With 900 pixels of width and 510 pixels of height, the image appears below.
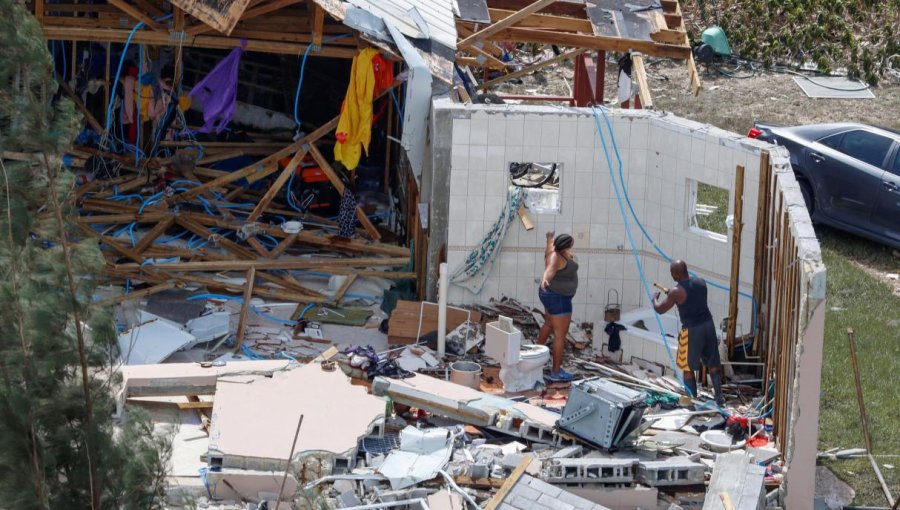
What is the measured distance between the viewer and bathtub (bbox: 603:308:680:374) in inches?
645

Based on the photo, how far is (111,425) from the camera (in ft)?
31.1

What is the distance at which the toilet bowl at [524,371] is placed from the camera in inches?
615

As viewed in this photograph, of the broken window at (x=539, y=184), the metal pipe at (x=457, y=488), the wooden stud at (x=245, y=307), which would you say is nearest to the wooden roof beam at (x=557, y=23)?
the broken window at (x=539, y=184)

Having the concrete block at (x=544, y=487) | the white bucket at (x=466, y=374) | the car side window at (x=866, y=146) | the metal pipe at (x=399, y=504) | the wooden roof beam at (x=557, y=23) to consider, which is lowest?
the metal pipe at (x=399, y=504)

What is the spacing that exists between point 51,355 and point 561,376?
25.8 feet

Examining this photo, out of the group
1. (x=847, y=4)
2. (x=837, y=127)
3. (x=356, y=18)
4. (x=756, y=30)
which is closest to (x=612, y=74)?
(x=756, y=30)

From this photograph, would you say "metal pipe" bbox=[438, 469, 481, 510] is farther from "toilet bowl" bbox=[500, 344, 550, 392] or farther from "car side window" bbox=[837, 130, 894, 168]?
"car side window" bbox=[837, 130, 894, 168]

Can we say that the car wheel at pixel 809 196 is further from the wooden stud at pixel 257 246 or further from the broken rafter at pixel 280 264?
the wooden stud at pixel 257 246

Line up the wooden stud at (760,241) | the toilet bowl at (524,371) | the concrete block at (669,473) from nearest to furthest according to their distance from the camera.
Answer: the concrete block at (669,473) < the wooden stud at (760,241) < the toilet bowl at (524,371)

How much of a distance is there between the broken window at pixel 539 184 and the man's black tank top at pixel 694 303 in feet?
9.56

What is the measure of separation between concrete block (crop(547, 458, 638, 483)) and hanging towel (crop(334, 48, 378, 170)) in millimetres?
6429

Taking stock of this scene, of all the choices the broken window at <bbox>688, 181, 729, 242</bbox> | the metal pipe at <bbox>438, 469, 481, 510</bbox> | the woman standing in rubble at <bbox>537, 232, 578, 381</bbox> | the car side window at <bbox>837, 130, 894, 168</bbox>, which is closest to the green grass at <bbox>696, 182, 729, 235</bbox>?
the broken window at <bbox>688, 181, 729, 242</bbox>

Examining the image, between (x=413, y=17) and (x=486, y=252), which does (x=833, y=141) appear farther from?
(x=413, y=17)

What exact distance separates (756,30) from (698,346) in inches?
569
